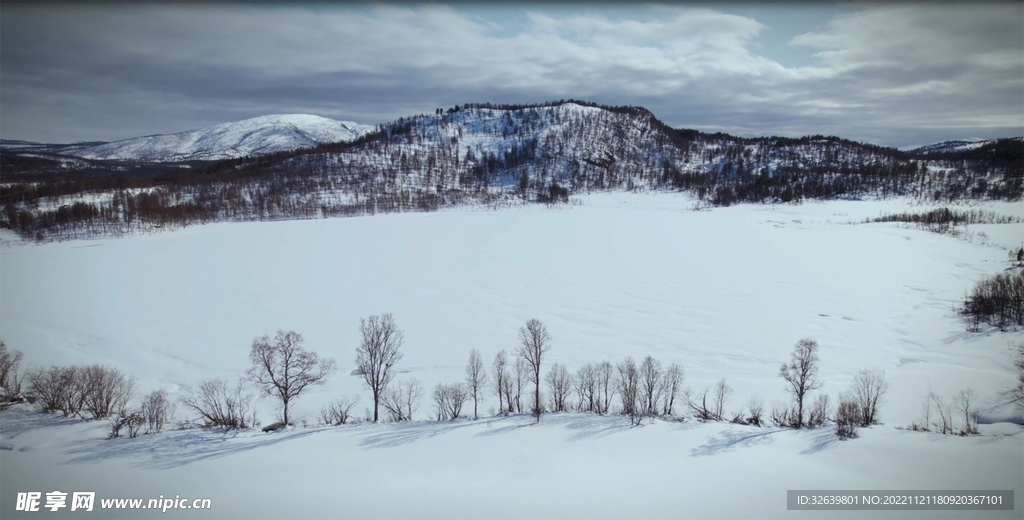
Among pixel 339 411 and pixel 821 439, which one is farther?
pixel 339 411

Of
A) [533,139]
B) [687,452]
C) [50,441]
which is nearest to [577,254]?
[687,452]

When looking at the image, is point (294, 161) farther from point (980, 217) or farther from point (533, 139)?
point (980, 217)

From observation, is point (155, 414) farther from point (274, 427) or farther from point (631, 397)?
point (631, 397)

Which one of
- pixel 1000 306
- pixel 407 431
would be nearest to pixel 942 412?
pixel 1000 306

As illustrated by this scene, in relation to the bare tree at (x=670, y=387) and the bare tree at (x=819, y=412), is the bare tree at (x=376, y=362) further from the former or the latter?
the bare tree at (x=819, y=412)

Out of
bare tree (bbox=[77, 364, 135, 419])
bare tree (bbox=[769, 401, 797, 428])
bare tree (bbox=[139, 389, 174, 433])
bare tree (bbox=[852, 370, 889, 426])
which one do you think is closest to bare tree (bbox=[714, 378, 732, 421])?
bare tree (bbox=[769, 401, 797, 428])

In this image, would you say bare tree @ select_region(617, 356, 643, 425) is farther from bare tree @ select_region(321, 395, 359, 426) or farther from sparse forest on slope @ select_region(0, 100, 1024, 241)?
sparse forest on slope @ select_region(0, 100, 1024, 241)

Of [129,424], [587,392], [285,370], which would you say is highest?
[285,370]
